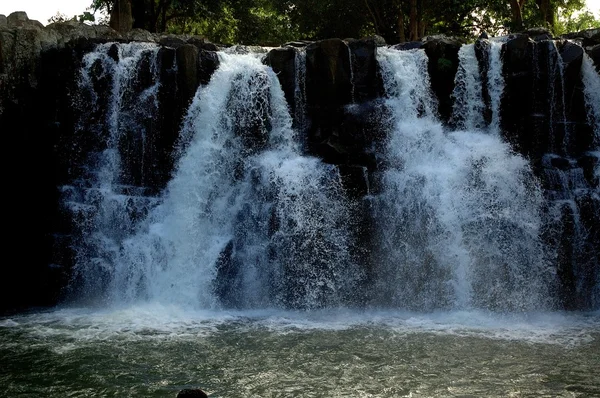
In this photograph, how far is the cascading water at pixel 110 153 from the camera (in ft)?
48.4

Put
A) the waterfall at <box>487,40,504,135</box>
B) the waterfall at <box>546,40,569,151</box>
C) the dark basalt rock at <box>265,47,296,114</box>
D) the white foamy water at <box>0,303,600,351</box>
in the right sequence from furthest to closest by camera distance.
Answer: the dark basalt rock at <box>265,47,296,114</box> < the waterfall at <box>487,40,504,135</box> < the waterfall at <box>546,40,569,151</box> < the white foamy water at <box>0,303,600,351</box>

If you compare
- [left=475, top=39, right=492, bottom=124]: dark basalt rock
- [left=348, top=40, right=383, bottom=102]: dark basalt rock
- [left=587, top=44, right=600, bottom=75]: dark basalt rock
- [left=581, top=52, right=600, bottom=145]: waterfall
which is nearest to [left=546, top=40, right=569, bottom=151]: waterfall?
[left=581, top=52, right=600, bottom=145]: waterfall

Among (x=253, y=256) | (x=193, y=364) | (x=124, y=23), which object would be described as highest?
(x=124, y=23)

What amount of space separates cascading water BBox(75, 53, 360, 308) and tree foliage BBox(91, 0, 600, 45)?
12940mm

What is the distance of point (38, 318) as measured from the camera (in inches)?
498

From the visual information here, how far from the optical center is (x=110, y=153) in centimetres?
1559

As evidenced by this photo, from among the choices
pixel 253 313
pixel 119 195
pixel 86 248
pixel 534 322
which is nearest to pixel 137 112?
pixel 119 195

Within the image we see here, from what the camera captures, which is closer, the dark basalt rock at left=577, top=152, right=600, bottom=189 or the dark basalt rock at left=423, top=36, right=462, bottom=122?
the dark basalt rock at left=577, top=152, right=600, bottom=189

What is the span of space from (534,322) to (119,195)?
9.75 meters

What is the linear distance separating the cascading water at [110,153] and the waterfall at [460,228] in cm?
597

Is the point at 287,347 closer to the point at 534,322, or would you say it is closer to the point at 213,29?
the point at 534,322

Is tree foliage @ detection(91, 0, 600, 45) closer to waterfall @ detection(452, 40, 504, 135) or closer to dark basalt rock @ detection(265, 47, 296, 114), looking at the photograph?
waterfall @ detection(452, 40, 504, 135)

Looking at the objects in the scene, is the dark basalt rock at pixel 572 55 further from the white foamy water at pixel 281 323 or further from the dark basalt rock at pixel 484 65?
the white foamy water at pixel 281 323

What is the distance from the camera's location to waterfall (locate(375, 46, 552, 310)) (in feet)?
44.6
